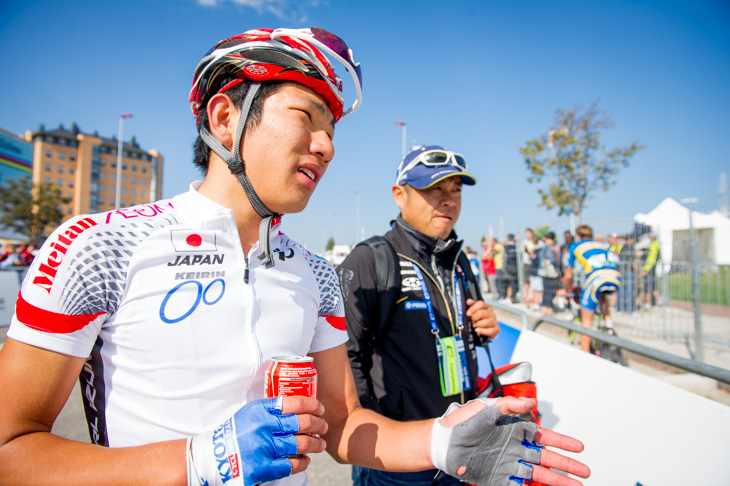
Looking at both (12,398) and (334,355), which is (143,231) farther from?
(334,355)

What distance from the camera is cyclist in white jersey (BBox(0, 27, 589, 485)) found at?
100cm

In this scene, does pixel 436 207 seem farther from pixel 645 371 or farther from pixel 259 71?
pixel 645 371

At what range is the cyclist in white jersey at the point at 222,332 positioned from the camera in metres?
1.00

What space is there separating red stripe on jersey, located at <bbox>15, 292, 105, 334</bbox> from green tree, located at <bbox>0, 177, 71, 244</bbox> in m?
37.0

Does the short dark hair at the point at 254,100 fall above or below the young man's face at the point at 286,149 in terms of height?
above

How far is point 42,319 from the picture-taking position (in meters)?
0.99

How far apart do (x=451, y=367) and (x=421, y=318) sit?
0.33 m

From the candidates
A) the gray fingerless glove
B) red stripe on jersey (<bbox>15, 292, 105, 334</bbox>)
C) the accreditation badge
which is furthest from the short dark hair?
the accreditation badge

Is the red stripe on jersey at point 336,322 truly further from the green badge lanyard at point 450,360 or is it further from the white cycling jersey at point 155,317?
the green badge lanyard at point 450,360

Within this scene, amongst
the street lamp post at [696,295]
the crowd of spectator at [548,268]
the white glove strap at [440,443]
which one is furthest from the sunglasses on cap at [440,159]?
the street lamp post at [696,295]

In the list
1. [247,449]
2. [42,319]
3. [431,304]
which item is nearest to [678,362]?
[431,304]

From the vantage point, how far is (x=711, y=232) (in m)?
7.20

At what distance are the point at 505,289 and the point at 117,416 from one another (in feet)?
45.7

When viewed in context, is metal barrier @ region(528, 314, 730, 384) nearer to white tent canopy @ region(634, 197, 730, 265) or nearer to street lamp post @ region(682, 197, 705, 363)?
street lamp post @ region(682, 197, 705, 363)
